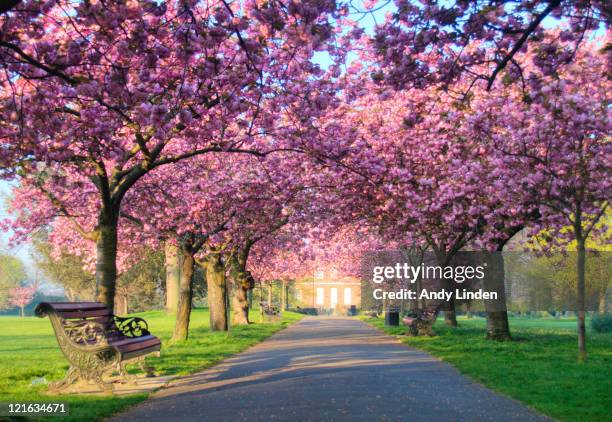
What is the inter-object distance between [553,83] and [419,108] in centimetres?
192

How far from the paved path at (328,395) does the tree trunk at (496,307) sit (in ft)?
30.5

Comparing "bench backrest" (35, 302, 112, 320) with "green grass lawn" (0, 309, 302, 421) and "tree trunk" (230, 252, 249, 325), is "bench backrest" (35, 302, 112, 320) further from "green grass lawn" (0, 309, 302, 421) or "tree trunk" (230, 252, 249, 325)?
"tree trunk" (230, 252, 249, 325)

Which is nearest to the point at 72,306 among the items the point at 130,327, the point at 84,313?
the point at 84,313

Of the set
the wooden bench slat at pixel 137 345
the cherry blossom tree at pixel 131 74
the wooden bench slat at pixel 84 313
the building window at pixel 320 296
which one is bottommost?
the building window at pixel 320 296

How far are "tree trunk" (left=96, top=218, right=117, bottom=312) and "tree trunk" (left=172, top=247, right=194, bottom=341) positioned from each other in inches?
411

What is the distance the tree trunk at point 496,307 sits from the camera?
2375cm

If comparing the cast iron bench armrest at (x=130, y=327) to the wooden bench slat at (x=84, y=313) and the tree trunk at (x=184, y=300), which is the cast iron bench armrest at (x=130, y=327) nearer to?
the wooden bench slat at (x=84, y=313)

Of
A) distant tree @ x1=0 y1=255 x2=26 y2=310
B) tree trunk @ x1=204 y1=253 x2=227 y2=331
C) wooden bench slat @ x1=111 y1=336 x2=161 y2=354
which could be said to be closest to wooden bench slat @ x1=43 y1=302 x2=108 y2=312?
wooden bench slat @ x1=111 y1=336 x2=161 y2=354

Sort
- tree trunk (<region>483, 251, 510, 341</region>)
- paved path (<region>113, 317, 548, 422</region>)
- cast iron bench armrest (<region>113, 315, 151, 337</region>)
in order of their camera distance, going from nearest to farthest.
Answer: paved path (<region>113, 317, 548, 422</region>)
cast iron bench armrest (<region>113, 315, 151, 337</region>)
tree trunk (<region>483, 251, 510, 341</region>)

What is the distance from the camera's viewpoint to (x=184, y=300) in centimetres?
2422

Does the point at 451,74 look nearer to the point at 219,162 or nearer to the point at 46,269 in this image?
the point at 219,162

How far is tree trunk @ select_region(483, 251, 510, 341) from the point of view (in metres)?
23.8

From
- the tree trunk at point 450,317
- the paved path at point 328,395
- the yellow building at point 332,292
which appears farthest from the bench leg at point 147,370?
the yellow building at point 332,292

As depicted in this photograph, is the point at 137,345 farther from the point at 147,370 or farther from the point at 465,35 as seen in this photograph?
the point at 465,35
